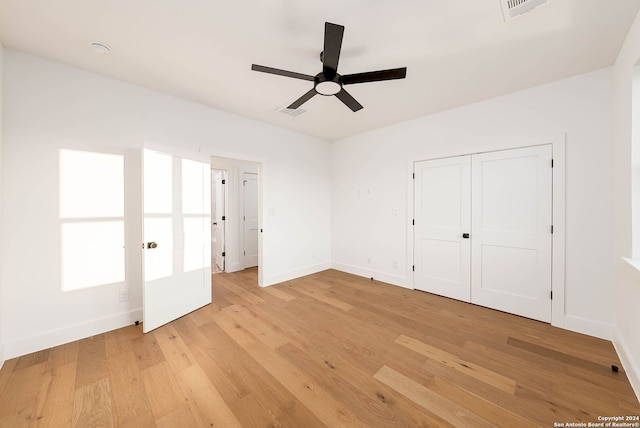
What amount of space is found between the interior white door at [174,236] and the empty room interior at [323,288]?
0.08 ft

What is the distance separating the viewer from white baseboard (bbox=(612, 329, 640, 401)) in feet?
5.52

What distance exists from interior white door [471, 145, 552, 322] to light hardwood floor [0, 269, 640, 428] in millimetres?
326

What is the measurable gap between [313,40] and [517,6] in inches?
58.0

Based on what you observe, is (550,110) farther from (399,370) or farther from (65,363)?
(65,363)

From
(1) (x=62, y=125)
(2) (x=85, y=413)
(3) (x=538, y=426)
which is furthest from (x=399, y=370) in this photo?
(1) (x=62, y=125)

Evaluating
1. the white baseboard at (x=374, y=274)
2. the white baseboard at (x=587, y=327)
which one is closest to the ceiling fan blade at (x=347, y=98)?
the white baseboard at (x=374, y=274)

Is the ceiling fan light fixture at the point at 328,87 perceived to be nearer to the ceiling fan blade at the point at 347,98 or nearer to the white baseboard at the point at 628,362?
the ceiling fan blade at the point at 347,98

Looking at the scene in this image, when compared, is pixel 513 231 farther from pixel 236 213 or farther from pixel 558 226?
pixel 236 213

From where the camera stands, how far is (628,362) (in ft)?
6.13

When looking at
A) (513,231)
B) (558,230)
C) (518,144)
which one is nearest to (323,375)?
(513,231)

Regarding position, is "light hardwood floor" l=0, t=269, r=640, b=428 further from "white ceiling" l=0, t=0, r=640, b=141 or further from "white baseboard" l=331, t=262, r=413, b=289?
"white ceiling" l=0, t=0, r=640, b=141

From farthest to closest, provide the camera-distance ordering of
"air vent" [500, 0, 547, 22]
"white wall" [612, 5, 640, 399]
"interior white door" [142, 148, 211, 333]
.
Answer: "interior white door" [142, 148, 211, 333] → "white wall" [612, 5, 640, 399] → "air vent" [500, 0, 547, 22]

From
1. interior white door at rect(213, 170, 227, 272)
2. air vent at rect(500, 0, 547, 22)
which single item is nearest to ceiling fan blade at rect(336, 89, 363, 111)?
air vent at rect(500, 0, 547, 22)

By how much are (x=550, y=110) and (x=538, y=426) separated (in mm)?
3049
